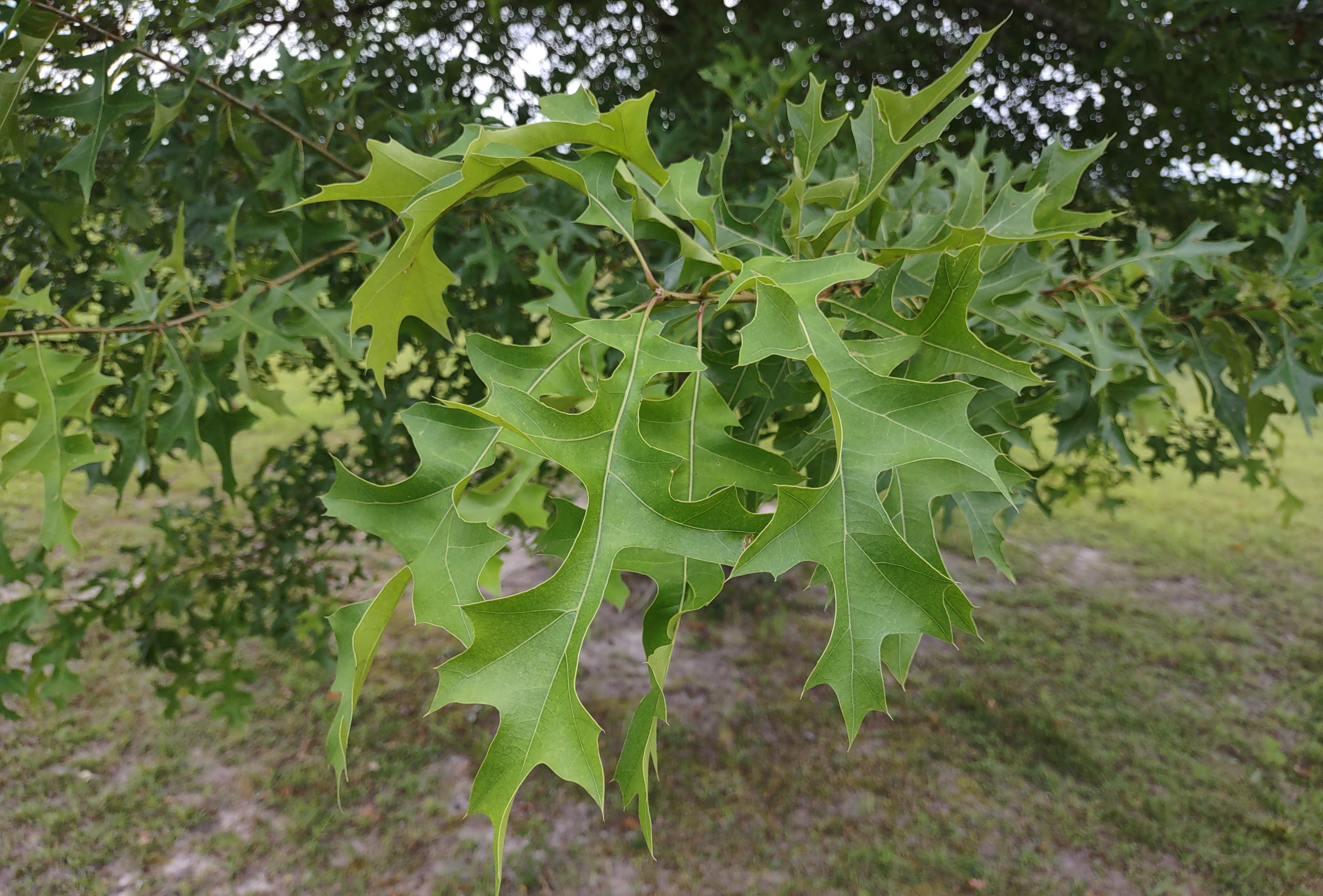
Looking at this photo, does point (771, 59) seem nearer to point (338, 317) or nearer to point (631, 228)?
point (338, 317)

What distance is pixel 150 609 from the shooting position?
2.54 metres

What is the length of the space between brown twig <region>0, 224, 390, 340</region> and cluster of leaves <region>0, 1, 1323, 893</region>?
0.01m

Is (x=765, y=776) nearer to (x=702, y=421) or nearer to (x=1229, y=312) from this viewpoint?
(x=1229, y=312)

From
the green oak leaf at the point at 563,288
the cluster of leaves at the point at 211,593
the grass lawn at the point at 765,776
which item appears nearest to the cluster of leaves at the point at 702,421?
the green oak leaf at the point at 563,288

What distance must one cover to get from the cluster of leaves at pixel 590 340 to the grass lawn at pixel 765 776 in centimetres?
121

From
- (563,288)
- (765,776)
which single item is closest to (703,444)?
(563,288)

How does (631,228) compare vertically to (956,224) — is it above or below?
below

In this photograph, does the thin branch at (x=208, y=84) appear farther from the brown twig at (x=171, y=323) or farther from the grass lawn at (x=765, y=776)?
the grass lawn at (x=765, y=776)

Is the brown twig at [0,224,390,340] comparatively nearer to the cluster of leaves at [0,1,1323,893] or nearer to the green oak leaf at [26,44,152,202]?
the cluster of leaves at [0,1,1323,893]

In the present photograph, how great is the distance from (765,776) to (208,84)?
3.38 metres

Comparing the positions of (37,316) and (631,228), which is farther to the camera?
(37,316)

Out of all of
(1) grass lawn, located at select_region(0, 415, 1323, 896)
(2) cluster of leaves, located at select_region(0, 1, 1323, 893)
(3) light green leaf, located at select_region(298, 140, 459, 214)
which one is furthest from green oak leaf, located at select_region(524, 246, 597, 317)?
(1) grass lawn, located at select_region(0, 415, 1323, 896)

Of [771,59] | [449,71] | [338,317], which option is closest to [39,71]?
[338,317]

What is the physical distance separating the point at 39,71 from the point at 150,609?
62.3 inches
